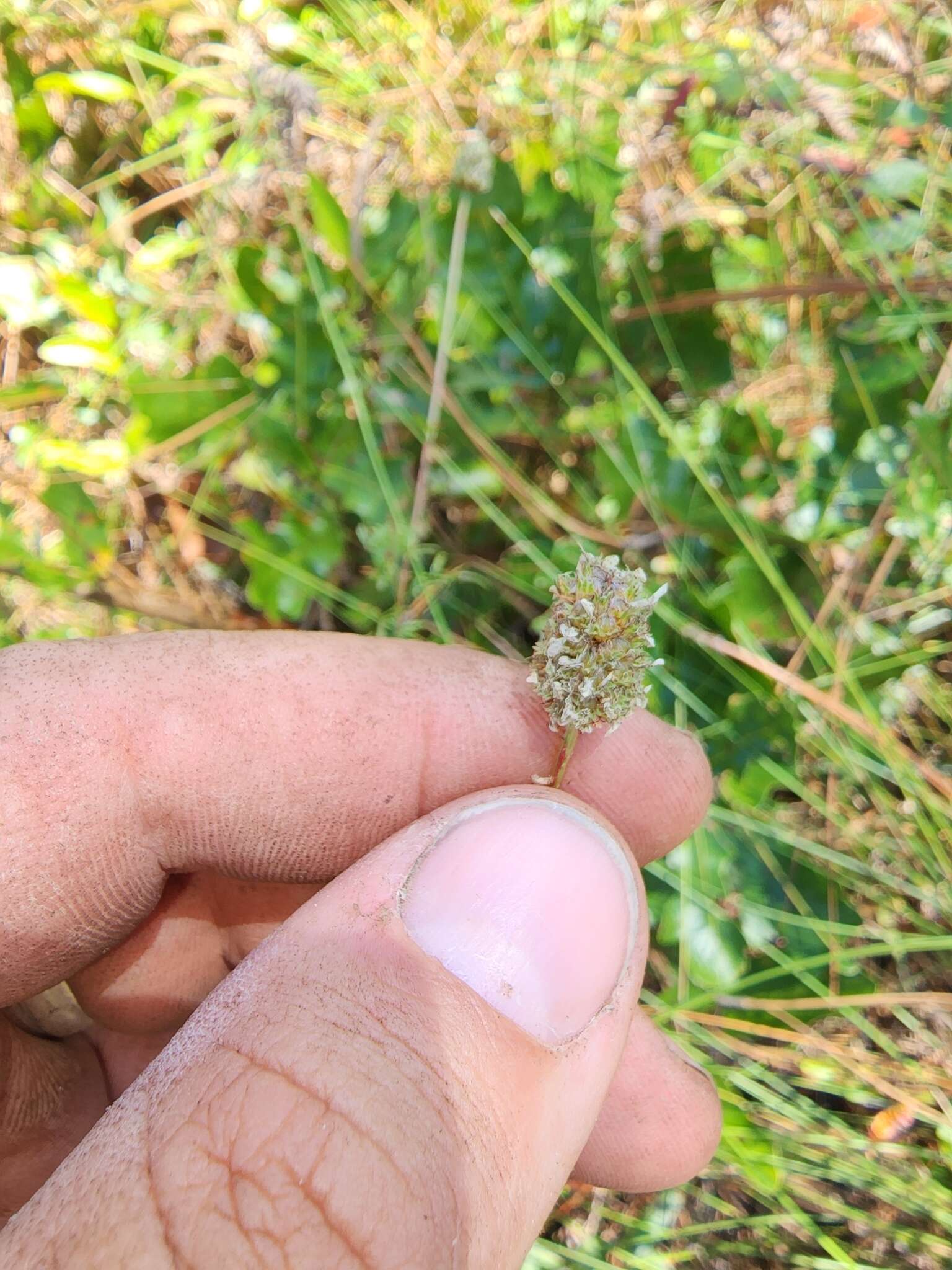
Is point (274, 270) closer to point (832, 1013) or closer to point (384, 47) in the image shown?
point (384, 47)

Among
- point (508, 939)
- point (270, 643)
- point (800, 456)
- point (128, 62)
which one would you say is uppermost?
point (128, 62)

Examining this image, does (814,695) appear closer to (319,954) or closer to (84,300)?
(319,954)

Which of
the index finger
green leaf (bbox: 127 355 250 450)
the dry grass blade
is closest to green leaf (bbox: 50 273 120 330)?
green leaf (bbox: 127 355 250 450)

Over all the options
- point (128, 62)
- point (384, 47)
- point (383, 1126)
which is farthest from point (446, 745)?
point (128, 62)

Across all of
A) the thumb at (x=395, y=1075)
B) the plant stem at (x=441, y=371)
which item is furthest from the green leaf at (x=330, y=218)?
the thumb at (x=395, y=1075)

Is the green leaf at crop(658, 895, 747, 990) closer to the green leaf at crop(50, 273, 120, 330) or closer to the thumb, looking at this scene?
the thumb

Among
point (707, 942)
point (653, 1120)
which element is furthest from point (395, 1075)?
point (707, 942)
